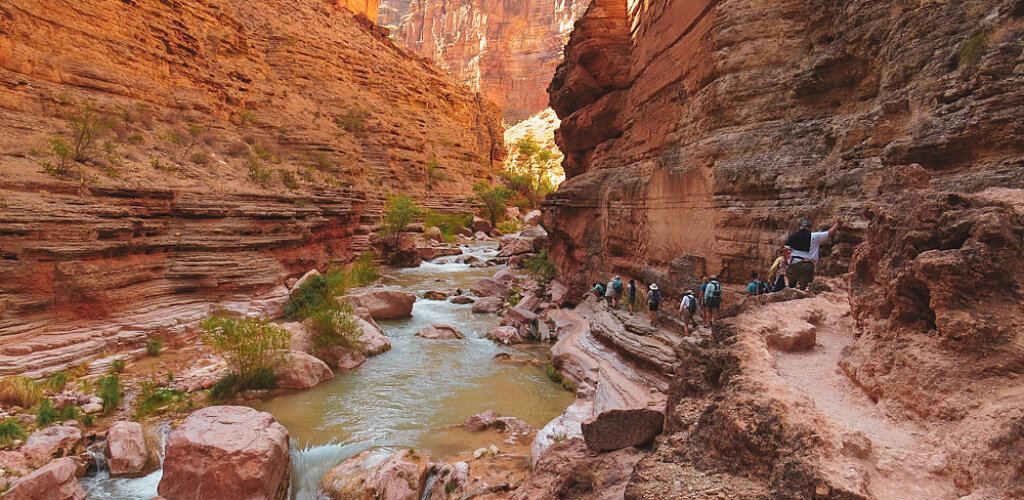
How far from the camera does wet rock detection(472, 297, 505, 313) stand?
50.6 ft

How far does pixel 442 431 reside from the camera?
746cm

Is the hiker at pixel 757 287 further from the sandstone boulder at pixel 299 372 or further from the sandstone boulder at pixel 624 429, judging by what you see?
the sandstone boulder at pixel 299 372

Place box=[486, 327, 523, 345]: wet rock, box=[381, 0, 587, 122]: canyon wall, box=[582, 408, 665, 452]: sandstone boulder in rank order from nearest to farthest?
box=[582, 408, 665, 452]: sandstone boulder → box=[486, 327, 523, 345]: wet rock → box=[381, 0, 587, 122]: canyon wall

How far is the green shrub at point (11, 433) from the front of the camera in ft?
18.7

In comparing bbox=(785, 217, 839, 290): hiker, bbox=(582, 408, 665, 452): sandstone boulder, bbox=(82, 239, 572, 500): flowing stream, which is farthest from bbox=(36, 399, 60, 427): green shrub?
bbox=(785, 217, 839, 290): hiker

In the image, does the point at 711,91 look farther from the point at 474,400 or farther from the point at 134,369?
the point at 134,369

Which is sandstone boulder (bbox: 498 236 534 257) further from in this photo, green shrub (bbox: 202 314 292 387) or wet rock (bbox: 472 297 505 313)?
green shrub (bbox: 202 314 292 387)

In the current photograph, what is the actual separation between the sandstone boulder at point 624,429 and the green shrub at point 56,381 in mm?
8780

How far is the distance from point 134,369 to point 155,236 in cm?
345

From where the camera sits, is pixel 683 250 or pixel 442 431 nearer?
pixel 442 431

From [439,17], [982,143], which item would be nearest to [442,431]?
[982,143]

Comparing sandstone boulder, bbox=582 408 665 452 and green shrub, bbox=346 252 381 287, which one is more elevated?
sandstone boulder, bbox=582 408 665 452

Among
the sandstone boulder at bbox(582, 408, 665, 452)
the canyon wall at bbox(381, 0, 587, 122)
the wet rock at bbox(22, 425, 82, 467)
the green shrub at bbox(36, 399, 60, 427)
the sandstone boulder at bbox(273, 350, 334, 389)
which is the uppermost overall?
the canyon wall at bbox(381, 0, 587, 122)

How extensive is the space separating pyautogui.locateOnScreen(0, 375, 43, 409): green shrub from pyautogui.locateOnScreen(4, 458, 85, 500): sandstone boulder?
7.20 feet
